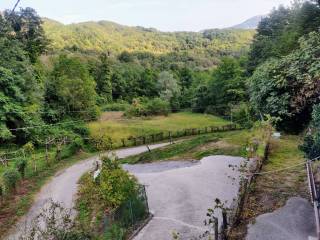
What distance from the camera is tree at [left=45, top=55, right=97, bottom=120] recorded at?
4806 cm

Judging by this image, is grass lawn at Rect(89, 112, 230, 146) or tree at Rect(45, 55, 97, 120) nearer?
grass lawn at Rect(89, 112, 230, 146)

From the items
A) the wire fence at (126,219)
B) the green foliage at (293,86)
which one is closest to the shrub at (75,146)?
the wire fence at (126,219)

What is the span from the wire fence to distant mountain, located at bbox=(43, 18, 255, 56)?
367ft

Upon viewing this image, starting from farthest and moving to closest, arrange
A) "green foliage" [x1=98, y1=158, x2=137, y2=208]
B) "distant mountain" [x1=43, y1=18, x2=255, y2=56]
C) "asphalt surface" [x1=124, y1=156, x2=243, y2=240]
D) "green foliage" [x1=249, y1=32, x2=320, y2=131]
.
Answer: "distant mountain" [x1=43, y1=18, x2=255, y2=56], "green foliage" [x1=98, y1=158, x2=137, y2=208], "asphalt surface" [x1=124, y1=156, x2=243, y2=240], "green foliage" [x1=249, y1=32, x2=320, y2=131]

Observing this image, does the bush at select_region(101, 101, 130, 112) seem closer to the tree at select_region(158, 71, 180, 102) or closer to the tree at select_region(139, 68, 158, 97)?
the tree at select_region(158, 71, 180, 102)

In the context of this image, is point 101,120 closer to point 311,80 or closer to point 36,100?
point 36,100

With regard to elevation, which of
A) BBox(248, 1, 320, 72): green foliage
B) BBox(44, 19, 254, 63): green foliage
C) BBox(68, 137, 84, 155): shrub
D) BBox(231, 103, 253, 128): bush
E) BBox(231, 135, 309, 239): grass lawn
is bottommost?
BBox(68, 137, 84, 155): shrub

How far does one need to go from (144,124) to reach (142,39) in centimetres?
11536

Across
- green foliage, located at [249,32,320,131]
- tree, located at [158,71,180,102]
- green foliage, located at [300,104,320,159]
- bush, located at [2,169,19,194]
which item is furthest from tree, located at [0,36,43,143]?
tree, located at [158,71,180,102]

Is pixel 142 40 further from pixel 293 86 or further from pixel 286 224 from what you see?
pixel 286 224

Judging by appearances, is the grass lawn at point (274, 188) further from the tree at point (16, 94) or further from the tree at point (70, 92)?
the tree at point (70, 92)

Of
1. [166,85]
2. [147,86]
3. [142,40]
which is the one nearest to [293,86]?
[166,85]

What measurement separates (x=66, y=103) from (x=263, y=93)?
3914 centimetres

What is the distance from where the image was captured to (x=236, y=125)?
160 ft
